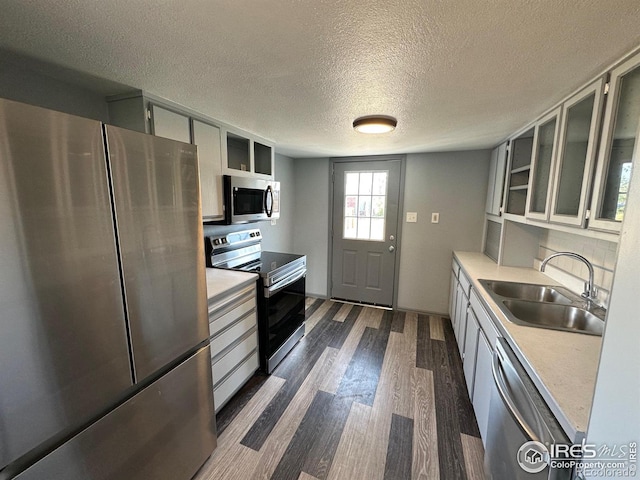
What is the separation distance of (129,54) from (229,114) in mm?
820

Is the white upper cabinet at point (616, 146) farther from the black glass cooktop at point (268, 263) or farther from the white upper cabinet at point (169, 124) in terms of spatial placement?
the white upper cabinet at point (169, 124)

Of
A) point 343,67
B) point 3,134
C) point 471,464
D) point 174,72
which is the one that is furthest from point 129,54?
point 471,464

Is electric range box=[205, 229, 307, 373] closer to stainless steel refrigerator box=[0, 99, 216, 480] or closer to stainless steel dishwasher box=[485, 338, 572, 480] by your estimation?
stainless steel refrigerator box=[0, 99, 216, 480]

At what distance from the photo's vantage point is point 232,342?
188 cm

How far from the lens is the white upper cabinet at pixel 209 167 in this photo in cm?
195

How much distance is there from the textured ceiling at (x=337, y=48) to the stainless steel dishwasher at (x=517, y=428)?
4.34ft

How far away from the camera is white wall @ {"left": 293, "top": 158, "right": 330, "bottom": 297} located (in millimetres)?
3838

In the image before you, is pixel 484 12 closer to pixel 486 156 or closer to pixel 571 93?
pixel 571 93

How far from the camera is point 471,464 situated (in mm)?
1537

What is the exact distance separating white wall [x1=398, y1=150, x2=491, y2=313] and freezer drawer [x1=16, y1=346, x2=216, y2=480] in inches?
110

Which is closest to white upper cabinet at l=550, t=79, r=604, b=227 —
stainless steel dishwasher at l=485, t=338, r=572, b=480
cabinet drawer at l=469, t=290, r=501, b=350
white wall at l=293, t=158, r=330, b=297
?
cabinet drawer at l=469, t=290, r=501, b=350

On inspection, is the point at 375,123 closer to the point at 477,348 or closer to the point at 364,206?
the point at 477,348

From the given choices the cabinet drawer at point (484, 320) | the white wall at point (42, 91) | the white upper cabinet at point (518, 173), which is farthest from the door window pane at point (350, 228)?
the white wall at point (42, 91)

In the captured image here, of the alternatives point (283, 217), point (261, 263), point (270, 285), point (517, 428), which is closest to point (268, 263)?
point (261, 263)
